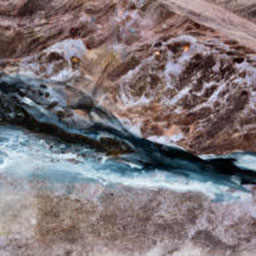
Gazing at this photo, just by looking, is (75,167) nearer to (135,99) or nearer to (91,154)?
(91,154)

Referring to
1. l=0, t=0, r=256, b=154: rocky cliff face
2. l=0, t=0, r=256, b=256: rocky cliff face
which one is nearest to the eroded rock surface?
l=0, t=0, r=256, b=256: rocky cliff face

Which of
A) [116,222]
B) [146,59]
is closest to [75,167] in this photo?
[116,222]

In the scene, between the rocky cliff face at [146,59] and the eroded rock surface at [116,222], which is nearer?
the rocky cliff face at [146,59]

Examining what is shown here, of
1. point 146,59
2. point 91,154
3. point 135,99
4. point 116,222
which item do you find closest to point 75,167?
point 91,154

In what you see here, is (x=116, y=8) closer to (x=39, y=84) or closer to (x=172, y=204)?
(x=39, y=84)

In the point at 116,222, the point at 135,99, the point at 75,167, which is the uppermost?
the point at 135,99

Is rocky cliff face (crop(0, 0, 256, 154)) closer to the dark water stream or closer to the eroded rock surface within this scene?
the dark water stream

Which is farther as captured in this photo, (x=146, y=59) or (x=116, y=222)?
(x=116, y=222)

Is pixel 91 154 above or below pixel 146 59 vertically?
below

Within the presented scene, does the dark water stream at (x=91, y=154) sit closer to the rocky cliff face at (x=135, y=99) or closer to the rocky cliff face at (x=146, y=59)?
the rocky cliff face at (x=135, y=99)

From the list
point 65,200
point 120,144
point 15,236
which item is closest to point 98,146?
point 120,144

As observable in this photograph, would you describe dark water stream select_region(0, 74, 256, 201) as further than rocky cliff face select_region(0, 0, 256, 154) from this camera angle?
Yes

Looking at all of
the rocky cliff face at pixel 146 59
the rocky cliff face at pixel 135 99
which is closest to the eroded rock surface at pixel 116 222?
the rocky cliff face at pixel 135 99
